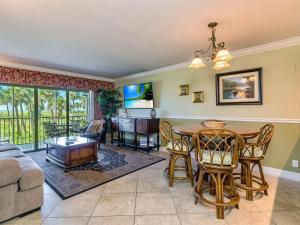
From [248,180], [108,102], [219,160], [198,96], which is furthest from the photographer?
[108,102]

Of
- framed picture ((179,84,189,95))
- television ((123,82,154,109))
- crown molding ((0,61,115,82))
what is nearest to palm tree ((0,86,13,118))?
crown molding ((0,61,115,82))

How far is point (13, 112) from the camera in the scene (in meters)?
4.53

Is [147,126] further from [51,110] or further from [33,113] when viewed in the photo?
[33,113]

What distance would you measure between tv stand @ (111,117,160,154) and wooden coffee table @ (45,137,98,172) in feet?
4.68

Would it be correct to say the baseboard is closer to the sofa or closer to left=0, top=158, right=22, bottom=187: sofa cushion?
the sofa

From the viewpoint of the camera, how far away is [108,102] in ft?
18.5

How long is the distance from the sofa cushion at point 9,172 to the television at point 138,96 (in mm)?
3607

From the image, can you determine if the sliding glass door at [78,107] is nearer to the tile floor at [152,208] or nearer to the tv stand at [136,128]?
the tv stand at [136,128]

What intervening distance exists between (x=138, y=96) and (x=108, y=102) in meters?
1.09

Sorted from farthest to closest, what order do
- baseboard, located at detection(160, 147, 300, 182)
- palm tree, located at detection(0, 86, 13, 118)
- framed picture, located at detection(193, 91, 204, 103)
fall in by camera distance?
1. palm tree, located at detection(0, 86, 13, 118)
2. framed picture, located at detection(193, 91, 204, 103)
3. baseboard, located at detection(160, 147, 300, 182)

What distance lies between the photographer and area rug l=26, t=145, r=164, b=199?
2557 millimetres

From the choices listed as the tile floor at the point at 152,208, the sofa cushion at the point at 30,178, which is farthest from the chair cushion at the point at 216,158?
the sofa cushion at the point at 30,178

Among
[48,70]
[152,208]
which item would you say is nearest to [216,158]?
[152,208]

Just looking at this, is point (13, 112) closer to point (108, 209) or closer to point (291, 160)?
point (108, 209)
